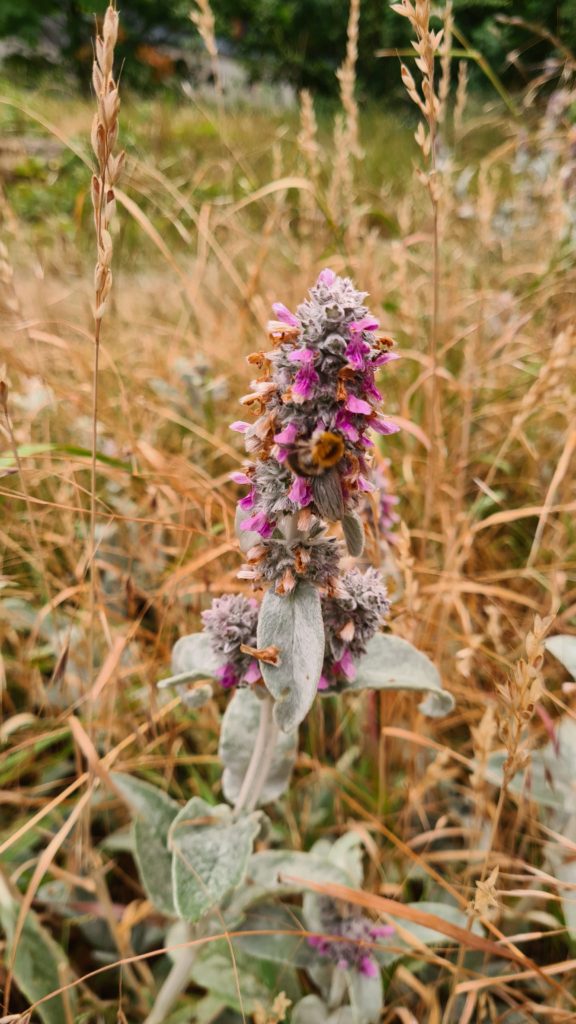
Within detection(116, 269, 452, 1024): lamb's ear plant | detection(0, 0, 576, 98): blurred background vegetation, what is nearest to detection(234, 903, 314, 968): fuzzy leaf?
detection(116, 269, 452, 1024): lamb's ear plant

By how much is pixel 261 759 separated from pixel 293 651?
0.29m

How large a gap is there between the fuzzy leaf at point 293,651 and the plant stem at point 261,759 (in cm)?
16

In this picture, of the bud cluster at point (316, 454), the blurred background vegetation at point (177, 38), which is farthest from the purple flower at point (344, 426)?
the blurred background vegetation at point (177, 38)

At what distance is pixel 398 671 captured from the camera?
89cm

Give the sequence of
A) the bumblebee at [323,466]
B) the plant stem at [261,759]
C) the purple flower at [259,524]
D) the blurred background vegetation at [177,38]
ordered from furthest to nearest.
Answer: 1. the blurred background vegetation at [177,38]
2. the plant stem at [261,759]
3. the purple flower at [259,524]
4. the bumblebee at [323,466]

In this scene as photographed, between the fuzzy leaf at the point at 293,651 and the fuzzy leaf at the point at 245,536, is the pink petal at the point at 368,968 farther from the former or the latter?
the fuzzy leaf at the point at 245,536

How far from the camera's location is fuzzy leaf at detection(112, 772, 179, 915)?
99 cm

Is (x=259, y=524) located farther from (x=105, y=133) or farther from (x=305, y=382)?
(x=105, y=133)

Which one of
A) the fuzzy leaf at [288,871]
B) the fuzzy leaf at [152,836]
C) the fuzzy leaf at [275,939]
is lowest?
the fuzzy leaf at [275,939]

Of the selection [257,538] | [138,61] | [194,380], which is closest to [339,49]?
[138,61]

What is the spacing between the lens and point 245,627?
870 millimetres

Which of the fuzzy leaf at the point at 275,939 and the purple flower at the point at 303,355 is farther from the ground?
the purple flower at the point at 303,355

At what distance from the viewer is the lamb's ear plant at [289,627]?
706mm

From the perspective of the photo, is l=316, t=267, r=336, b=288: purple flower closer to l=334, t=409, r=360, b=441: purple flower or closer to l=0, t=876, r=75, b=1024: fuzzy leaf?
l=334, t=409, r=360, b=441: purple flower
